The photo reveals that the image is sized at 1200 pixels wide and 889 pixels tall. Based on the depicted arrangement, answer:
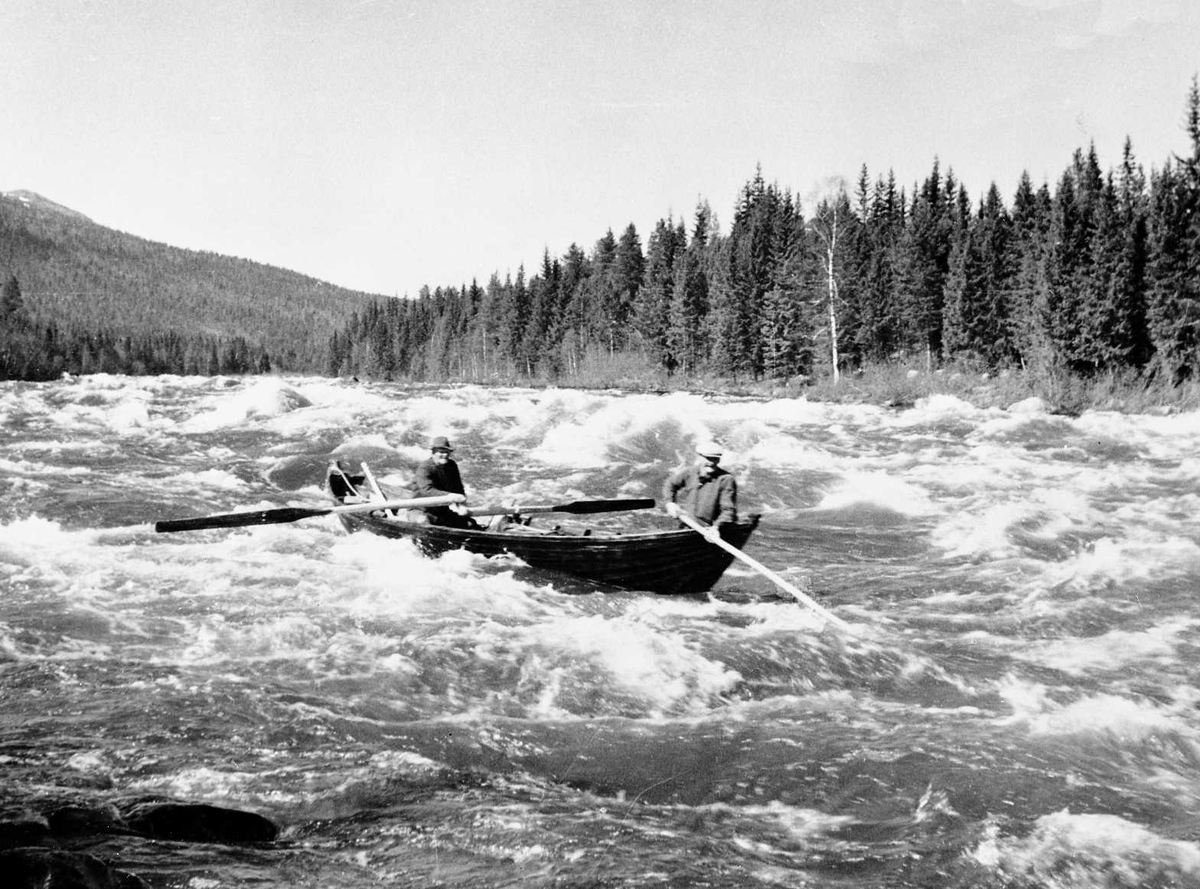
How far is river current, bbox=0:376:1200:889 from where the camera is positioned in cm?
446

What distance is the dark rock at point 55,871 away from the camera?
2.82 m

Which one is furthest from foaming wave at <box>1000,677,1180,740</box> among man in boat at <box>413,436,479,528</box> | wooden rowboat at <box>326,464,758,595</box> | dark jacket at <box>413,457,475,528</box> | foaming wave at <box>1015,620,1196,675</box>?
dark jacket at <box>413,457,475,528</box>

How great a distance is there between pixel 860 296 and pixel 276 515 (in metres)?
46.8

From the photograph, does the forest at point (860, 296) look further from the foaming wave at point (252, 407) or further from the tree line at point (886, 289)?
the foaming wave at point (252, 407)

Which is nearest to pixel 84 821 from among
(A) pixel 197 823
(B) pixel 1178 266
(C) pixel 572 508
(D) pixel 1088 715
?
(A) pixel 197 823

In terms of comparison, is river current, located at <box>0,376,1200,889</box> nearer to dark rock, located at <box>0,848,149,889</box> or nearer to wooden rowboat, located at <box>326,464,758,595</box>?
wooden rowboat, located at <box>326,464,758,595</box>

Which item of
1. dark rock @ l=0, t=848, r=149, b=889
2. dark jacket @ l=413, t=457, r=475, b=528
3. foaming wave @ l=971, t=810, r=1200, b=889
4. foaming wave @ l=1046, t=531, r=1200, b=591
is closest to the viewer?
dark rock @ l=0, t=848, r=149, b=889

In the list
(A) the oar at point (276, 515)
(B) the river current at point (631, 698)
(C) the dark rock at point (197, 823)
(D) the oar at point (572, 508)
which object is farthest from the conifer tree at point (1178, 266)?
(C) the dark rock at point (197, 823)

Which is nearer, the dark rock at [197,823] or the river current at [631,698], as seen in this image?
the dark rock at [197,823]

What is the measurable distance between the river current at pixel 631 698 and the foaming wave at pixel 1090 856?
2cm

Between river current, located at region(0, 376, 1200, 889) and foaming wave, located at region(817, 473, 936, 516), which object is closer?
river current, located at region(0, 376, 1200, 889)

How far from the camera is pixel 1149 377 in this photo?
106ft

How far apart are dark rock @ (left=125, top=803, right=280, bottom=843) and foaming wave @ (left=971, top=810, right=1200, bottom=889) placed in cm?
375

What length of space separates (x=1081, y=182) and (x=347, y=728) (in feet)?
195
